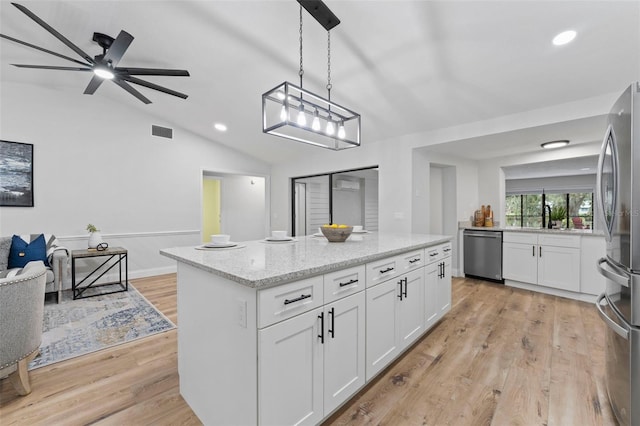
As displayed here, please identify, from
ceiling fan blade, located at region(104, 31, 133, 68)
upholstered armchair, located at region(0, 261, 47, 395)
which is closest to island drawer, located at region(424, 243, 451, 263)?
upholstered armchair, located at region(0, 261, 47, 395)

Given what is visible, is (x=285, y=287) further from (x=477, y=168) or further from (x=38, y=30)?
(x=477, y=168)

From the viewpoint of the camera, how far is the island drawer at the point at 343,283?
1.49 m

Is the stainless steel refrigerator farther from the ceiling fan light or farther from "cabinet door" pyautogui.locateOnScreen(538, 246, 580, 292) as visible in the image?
the ceiling fan light

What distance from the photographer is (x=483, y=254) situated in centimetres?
456

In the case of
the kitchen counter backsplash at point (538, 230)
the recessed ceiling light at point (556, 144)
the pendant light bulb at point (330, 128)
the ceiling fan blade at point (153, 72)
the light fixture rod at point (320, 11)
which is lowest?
the kitchen counter backsplash at point (538, 230)

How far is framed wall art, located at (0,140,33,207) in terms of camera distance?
381 centimetres

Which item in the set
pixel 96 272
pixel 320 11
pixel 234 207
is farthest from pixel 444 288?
pixel 234 207

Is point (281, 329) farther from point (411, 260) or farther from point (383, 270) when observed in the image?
point (411, 260)

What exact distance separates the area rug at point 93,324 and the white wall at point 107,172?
124 cm

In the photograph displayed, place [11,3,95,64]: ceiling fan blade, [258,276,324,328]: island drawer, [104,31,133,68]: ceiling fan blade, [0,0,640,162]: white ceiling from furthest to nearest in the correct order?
[104,31,133,68]: ceiling fan blade → [0,0,640,162]: white ceiling → [11,3,95,64]: ceiling fan blade → [258,276,324,328]: island drawer

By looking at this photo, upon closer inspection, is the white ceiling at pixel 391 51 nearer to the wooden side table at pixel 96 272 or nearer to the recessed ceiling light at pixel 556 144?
the recessed ceiling light at pixel 556 144

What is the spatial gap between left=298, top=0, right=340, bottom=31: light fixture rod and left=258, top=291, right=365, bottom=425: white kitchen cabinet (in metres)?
1.85

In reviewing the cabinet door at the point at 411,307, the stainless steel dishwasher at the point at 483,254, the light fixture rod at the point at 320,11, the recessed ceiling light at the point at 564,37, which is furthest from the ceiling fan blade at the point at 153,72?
the stainless steel dishwasher at the point at 483,254

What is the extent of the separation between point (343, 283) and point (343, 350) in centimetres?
38
